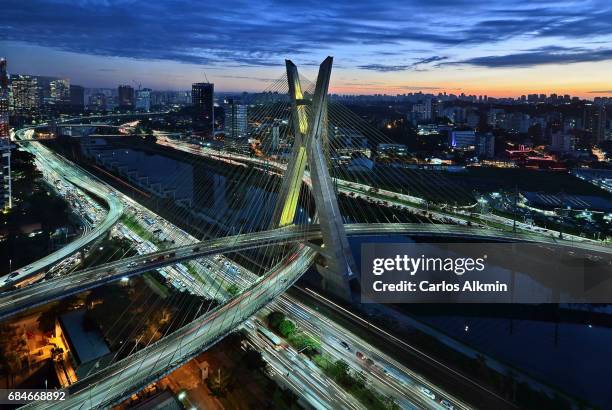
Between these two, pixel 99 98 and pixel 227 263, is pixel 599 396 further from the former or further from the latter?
pixel 99 98

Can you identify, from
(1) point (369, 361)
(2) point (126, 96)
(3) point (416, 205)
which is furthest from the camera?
(2) point (126, 96)

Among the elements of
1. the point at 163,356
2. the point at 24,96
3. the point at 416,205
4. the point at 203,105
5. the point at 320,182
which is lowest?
the point at 163,356

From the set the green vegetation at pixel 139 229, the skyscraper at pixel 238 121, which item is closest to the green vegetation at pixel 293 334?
the green vegetation at pixel 139 229

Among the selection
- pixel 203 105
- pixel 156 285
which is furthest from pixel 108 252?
pixel 203 105

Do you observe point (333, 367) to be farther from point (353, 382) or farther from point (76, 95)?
point (76, 95)

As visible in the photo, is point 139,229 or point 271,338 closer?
point 271,338

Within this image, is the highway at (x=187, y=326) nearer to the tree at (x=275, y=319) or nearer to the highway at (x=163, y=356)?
the highway at (x=163, y=356)

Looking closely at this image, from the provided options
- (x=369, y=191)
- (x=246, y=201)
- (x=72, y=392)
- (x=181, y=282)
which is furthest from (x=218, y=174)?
(x=72, y=392)
